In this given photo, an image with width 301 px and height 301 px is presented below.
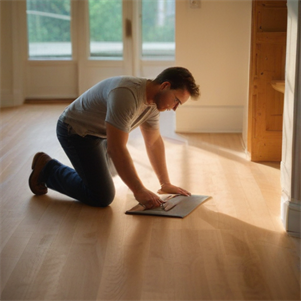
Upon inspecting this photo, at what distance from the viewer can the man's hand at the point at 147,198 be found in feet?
8.92

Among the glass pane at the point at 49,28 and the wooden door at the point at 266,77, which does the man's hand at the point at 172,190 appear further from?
the glass pane at the point at 49,28

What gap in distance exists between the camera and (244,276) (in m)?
2.18

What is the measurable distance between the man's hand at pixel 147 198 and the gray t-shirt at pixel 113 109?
329 mm

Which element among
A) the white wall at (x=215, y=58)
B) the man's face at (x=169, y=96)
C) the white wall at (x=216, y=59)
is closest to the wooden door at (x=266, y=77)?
the white wall at (x=216, y=59)

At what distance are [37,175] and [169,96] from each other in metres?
1.06

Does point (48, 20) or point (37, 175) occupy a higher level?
point (48, 20)

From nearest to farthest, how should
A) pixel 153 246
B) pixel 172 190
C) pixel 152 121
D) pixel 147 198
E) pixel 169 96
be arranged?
pixel 153 246 < pixel 169 96 < pixel 147 198 < pixel 152 121 < pixel 172 190

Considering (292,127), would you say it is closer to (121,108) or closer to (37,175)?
(121,108)

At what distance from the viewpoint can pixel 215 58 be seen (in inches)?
197

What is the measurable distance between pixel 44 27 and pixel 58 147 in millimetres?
3128

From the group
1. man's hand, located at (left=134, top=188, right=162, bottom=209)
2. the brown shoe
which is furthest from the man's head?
the brown shoe

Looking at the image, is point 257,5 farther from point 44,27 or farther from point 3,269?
point 44,27

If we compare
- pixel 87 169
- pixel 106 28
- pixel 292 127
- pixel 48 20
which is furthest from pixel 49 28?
pixel 292 127

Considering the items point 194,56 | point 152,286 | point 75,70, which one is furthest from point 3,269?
point 75,70
